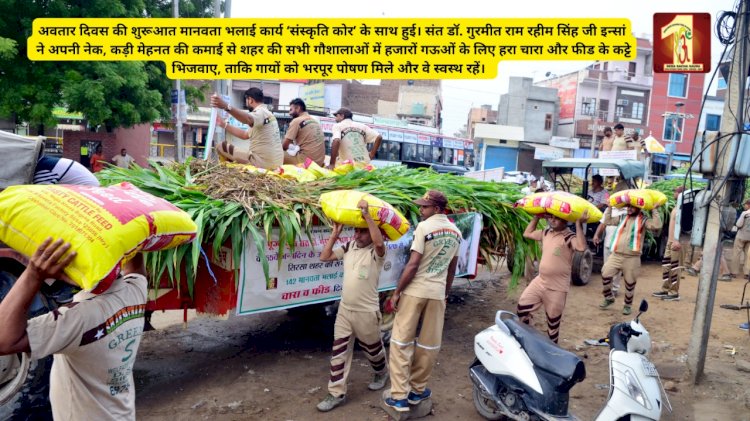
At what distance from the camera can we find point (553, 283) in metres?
5.21

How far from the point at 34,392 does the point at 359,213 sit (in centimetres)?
238

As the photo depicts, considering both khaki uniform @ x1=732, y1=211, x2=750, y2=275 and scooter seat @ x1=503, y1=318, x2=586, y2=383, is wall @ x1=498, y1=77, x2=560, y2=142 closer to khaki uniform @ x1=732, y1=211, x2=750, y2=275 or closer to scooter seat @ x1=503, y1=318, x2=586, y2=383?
khaki uniform @ x1=732, y1=211, x2=750, y2=275

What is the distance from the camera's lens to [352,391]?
15.3 ft

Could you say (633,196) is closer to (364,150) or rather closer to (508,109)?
(364,150)

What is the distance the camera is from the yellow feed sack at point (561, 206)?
5094 millimetres

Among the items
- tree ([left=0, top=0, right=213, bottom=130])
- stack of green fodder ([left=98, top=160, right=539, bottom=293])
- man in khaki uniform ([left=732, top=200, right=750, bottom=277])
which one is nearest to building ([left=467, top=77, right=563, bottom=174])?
tree ([left=0, top=0, right=213, bottom=130])

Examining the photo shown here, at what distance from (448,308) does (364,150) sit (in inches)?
95.7

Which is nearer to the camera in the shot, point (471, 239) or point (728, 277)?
point (471, 239)

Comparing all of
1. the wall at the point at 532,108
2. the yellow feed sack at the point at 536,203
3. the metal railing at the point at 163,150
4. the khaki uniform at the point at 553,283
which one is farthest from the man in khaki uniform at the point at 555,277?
the wall at the point at 532,108

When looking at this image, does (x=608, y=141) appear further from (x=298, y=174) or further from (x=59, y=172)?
(x=59, y=172)

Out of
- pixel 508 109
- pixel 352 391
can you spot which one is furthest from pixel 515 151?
pixel 352 391

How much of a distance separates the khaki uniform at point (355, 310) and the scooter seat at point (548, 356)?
→ 1.04 m

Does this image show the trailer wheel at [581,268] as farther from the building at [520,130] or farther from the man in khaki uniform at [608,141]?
the building at [520,130]

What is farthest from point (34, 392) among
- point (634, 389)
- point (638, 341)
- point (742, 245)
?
point (742, 245)
